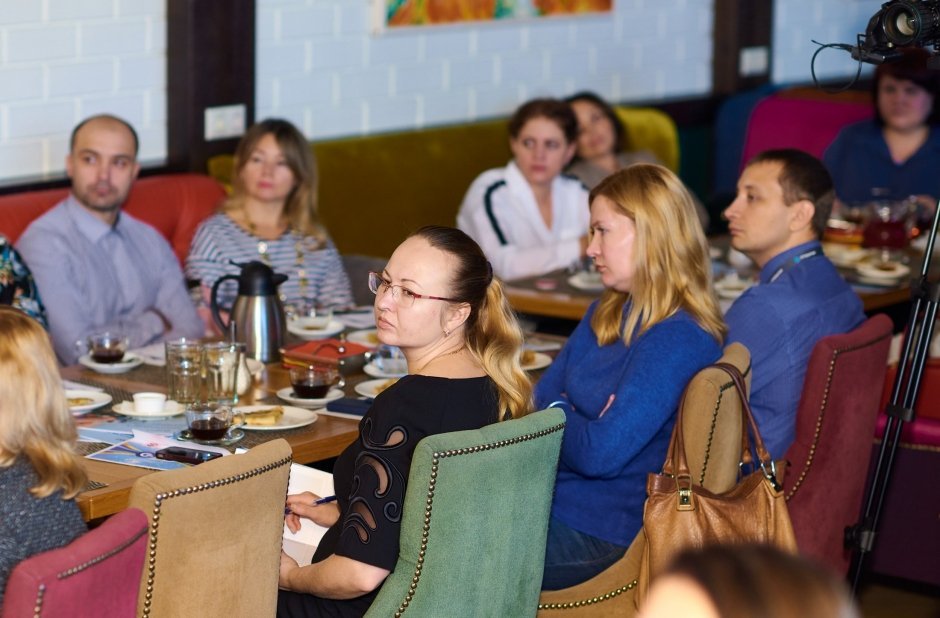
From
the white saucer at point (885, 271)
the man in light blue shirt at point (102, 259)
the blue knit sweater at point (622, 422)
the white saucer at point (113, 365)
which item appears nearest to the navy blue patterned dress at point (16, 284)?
the man in light blue shirt at point (102, 259)

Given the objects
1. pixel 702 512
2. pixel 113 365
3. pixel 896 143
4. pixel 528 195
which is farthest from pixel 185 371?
pixel 896 143

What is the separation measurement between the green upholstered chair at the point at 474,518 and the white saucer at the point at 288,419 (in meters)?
0.73

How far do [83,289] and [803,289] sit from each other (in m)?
2.09

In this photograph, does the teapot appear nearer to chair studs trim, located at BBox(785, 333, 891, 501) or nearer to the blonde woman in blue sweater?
the blonde woman in blue sweater

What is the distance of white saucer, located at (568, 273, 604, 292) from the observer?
4.49 m

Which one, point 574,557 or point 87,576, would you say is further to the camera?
point 574,557

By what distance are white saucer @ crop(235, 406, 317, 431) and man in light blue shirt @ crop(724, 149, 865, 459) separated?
0.98 meters

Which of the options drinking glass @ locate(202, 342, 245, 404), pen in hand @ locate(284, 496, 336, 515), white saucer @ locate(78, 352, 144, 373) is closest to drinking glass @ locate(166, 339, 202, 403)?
drinking glass @ locate(202, 342, 245, 404)

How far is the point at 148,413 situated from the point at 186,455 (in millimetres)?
328

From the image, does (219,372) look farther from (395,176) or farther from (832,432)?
(395,176)

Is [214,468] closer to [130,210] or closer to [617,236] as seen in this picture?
[617,236]

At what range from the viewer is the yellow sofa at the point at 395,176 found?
5.45 metres

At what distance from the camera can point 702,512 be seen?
2.62 m

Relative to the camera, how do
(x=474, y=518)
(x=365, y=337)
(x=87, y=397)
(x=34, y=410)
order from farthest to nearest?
1. (x=365, y=337)
2. (x=87, y=397)
3. (x=474, y=518)
4. (x=34, y=410)
